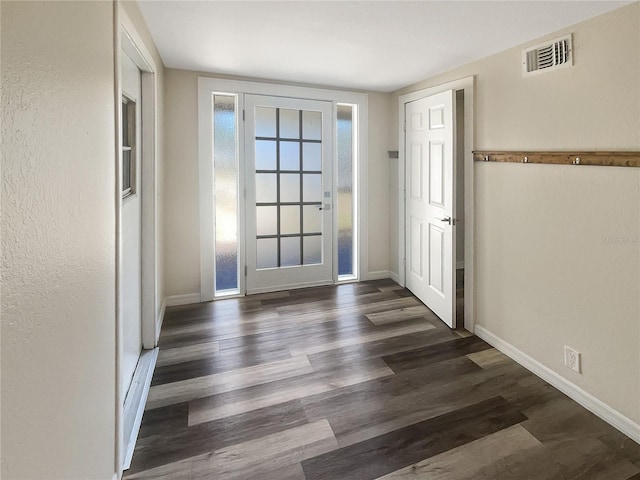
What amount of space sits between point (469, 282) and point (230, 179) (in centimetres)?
244

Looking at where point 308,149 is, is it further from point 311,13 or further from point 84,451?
point 84,451

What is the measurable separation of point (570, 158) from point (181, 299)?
131 inches

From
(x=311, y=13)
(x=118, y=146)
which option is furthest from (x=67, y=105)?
(x=311, y=13)

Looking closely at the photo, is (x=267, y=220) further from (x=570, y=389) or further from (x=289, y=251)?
(x=570, y=389)

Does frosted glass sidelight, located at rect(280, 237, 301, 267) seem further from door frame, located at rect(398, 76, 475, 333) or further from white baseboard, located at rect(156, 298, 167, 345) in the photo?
door frame, located at rect(398, 76, 475, 333)

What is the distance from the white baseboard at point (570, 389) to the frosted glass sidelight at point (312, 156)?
90.6 inches

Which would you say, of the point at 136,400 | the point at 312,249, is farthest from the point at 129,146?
the point at 312,249

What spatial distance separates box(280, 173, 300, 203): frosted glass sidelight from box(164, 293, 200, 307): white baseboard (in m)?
1.32

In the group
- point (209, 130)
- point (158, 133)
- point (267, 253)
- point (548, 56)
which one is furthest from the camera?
point (267, 253)

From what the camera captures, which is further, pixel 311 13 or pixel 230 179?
pixel 230 179

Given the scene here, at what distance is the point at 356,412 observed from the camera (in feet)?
6.62

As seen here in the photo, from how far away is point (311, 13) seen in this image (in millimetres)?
2072

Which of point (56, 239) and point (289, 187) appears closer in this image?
point (56, 239)

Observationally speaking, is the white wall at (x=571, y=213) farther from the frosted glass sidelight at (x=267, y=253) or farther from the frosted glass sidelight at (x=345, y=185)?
the frosted glass sidelight at (x=267, y=253)
